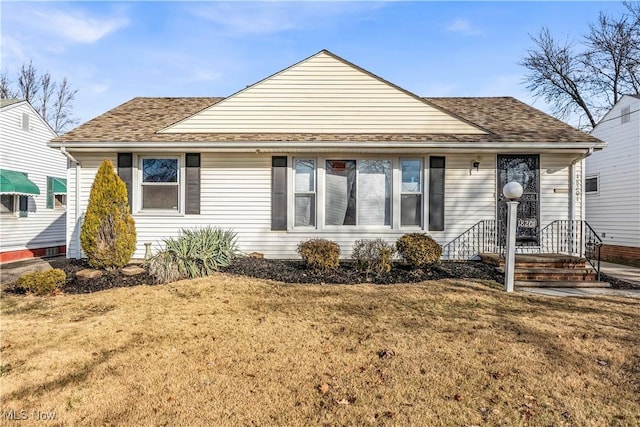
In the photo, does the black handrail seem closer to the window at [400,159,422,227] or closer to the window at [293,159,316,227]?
the window at [400,159,422,227]

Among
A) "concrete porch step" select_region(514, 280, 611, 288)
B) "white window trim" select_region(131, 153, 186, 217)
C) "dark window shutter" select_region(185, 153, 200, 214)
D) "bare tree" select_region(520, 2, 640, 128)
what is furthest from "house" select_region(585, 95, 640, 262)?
"white window trim" select_region(131, 153, 186, 217)

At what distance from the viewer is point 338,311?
5.18 m

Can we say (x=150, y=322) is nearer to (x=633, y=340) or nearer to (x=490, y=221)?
(x=633, y=340)

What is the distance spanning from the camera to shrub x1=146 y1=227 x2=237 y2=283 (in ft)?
22.9

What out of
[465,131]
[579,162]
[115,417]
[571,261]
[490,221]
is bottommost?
[115,417]

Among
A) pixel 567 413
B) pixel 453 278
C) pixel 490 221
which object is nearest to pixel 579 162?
pixel 490 221

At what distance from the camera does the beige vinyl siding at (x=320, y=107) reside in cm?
897

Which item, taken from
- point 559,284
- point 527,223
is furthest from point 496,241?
point 559,284

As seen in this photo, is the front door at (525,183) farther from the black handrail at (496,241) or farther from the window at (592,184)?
the window at (592,184)

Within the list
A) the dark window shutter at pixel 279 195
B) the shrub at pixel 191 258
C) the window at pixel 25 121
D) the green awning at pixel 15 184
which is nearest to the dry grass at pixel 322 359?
the shrub at pixel 191 258

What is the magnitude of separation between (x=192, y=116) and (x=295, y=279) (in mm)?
4880

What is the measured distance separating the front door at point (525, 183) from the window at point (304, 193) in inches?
179

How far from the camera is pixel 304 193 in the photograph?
29.2 feet

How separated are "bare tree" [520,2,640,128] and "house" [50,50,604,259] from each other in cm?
1529
